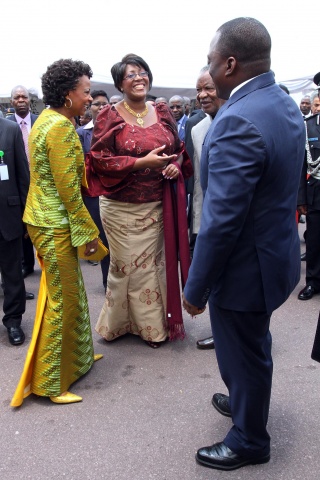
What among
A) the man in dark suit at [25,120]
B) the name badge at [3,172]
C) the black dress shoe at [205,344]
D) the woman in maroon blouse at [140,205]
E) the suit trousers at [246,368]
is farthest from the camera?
the man in dark suit at [25,120]

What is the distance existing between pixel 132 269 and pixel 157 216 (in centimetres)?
41

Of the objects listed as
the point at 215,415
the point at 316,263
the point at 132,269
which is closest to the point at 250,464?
the point at 215,415

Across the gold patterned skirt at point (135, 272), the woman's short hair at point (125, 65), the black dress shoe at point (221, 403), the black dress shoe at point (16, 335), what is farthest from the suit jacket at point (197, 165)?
the black dress shoe at point (16, 335)

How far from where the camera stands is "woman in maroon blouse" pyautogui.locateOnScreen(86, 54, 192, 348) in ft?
10.2

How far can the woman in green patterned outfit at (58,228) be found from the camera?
254cm

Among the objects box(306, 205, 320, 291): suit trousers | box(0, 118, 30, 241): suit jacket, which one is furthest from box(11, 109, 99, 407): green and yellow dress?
box(306, 205, 320, 291): suit trousers

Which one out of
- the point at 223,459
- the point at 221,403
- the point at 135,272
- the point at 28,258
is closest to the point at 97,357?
the point at 135,272

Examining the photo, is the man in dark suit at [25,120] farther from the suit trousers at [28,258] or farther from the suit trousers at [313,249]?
the suit trousers at [313,249]

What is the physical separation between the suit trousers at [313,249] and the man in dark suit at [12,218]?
255 cm

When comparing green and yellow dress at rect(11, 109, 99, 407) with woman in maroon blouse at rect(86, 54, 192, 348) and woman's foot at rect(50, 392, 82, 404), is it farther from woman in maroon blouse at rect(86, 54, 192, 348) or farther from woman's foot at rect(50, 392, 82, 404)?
Answer: woman in maroon blouse at rect(86, 54, 192, 348)

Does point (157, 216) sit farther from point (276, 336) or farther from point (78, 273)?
point (276, 336)

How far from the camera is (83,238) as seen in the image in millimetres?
2684

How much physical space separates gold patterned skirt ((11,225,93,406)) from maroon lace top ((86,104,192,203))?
0.55 metres

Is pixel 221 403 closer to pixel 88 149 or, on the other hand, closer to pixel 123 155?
pixel 123 155
